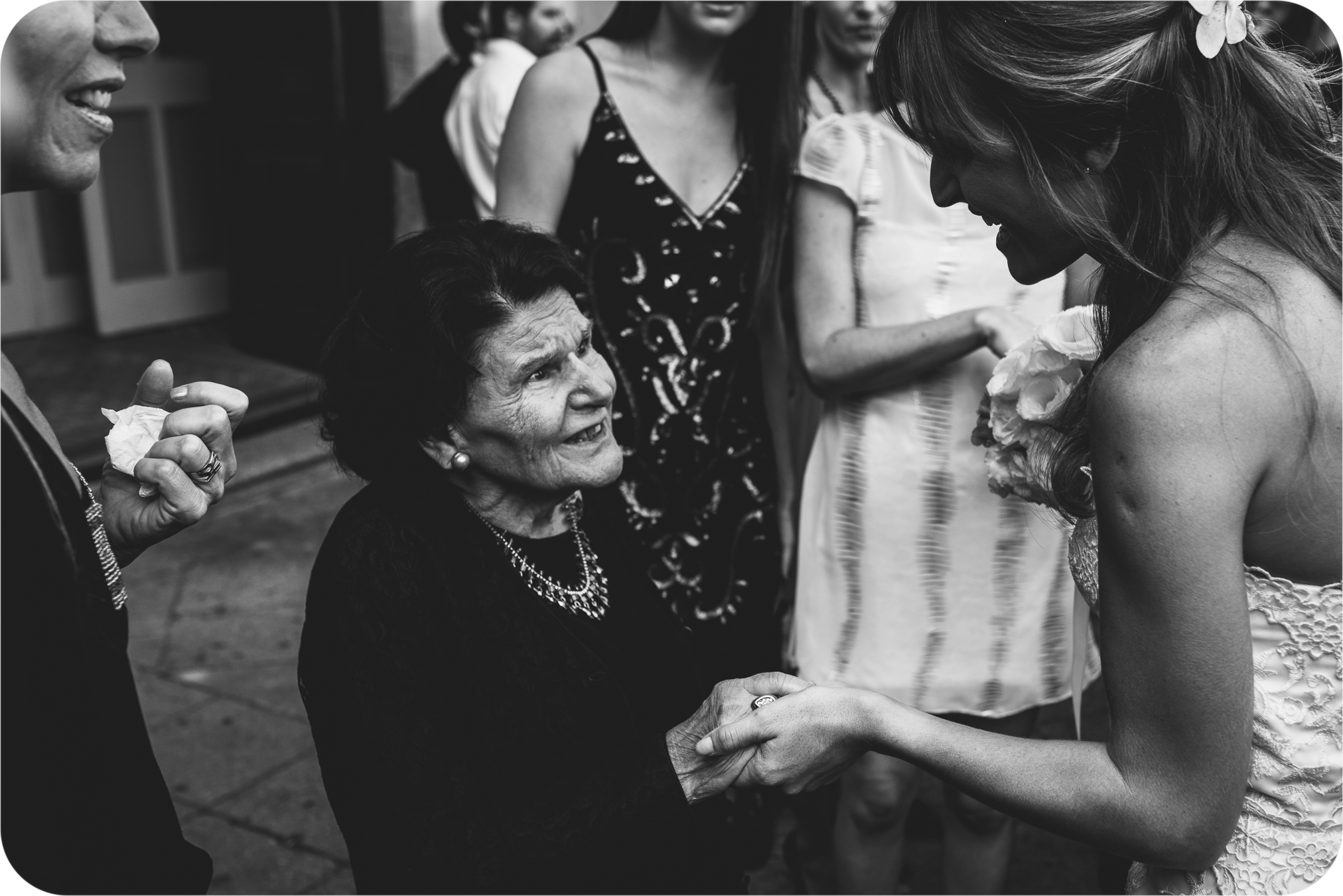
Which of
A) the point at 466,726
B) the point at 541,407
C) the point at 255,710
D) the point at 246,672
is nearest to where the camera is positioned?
the point at 466,726

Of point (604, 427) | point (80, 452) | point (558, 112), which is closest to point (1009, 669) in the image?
point (604, 427)

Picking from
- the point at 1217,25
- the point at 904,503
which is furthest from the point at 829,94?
the point at 1217,25

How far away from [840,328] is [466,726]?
125 centimetres

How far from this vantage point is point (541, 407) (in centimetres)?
207

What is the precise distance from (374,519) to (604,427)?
1.39 feet

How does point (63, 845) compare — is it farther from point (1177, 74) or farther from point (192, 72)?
point (192, 72)

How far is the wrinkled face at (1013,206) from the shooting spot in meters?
1.60

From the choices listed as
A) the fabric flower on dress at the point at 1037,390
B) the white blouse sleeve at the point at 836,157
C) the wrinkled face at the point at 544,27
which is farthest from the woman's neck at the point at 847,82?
the wrinkled face at the point at 544,27

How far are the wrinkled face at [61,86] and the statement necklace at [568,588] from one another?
0.82m

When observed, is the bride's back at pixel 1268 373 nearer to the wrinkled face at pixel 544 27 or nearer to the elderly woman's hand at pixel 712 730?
the elderly woman's hand at pixel 712 730

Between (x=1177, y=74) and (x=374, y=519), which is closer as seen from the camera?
(x=1177, y=74)

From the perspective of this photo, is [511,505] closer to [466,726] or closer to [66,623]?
[466,726]

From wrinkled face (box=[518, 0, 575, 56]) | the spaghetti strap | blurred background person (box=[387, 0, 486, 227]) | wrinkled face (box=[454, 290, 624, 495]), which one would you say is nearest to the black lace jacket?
wrinkled face (box=[454, 290, 624, 495])

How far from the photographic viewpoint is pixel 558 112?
2.68 metres
